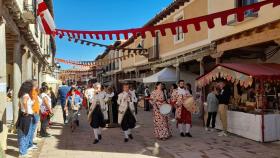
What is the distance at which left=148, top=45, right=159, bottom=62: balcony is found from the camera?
21773mm

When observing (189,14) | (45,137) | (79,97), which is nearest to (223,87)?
(79,97)

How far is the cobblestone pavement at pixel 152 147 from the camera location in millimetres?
7543

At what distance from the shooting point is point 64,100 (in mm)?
12812

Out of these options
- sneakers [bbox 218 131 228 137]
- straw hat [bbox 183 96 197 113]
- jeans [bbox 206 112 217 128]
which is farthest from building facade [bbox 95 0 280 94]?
sneakers [bbox 218 131 228 137]

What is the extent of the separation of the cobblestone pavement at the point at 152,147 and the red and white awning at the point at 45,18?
3175mm

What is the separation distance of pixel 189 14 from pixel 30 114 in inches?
438

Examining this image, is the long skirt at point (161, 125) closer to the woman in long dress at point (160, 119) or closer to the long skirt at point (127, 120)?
the woman in long dress at point (160, 119)

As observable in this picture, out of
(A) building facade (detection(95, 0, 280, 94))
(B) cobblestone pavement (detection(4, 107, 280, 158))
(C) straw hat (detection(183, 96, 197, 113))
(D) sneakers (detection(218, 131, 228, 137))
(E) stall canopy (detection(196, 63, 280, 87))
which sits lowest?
(B) cobblestone pavement (detection(4, 107, 280, 158))

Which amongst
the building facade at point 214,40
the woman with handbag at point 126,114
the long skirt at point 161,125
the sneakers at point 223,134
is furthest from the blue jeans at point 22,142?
the building facade at point 214,40

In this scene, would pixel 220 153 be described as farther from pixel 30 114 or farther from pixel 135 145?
pixel 30 114

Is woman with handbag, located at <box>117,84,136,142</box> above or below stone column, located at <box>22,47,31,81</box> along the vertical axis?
below

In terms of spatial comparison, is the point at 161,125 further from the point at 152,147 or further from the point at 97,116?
the point at 97,116

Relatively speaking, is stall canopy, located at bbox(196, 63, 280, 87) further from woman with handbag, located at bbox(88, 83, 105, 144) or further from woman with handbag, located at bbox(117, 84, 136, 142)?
woman with handbag, located at bbox(88, 83, 105, 144)

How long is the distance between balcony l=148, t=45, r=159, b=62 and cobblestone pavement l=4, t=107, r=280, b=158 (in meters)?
11.5
